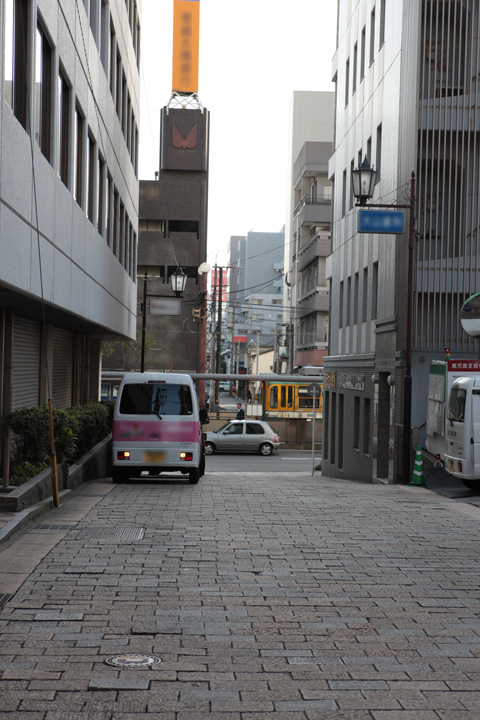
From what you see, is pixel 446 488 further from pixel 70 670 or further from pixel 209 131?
pixel 209 131

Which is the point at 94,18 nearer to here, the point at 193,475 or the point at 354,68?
the point at 193,475

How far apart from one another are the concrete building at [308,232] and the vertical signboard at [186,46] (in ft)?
34.9

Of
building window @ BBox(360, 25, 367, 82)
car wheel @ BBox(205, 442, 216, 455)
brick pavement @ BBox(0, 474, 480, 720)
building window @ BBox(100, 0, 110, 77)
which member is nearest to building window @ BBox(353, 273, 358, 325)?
building window @ BBox(360, 25, 367, 82)

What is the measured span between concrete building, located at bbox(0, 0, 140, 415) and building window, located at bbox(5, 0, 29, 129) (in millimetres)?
17

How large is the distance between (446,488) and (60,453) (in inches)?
306

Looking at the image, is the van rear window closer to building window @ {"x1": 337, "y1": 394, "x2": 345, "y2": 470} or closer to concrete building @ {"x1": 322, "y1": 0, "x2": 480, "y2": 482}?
concrete building @ {"x1": 322, "y1": 0, "x2": 480, "y2": 482}

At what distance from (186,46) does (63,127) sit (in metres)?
51.1

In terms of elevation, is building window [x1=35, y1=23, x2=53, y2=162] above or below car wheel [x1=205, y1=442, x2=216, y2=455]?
above

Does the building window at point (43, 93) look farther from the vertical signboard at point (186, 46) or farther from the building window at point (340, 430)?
the vertical signboard at point (186, 46)

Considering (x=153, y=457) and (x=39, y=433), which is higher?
(x=39, y=433)

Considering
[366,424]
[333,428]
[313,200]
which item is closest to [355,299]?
[366,424]

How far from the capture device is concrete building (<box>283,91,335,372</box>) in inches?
2452

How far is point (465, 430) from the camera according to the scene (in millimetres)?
15336

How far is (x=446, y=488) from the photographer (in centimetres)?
1692
